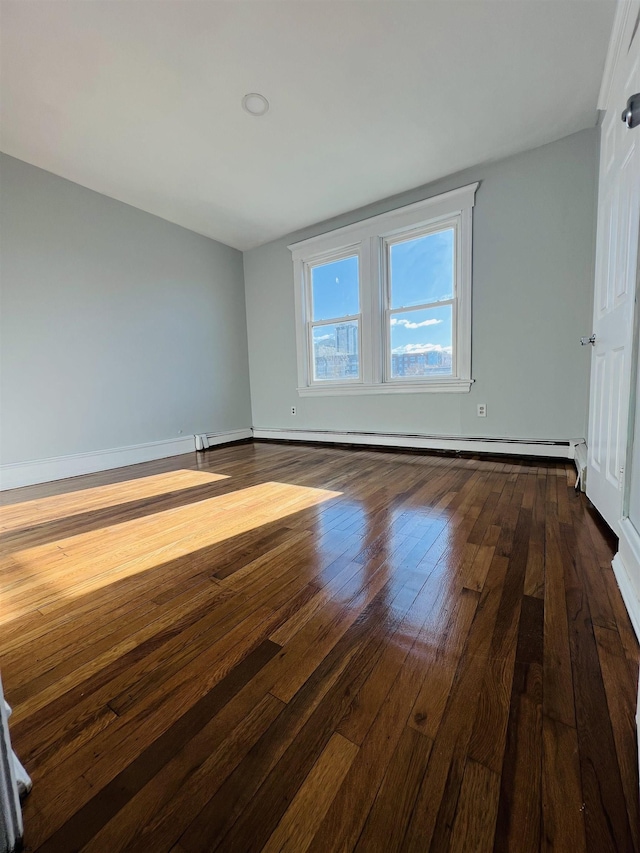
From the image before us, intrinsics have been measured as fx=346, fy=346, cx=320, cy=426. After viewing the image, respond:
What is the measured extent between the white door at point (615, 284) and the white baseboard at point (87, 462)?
380 centimetres

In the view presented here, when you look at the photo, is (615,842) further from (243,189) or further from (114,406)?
(243,189)

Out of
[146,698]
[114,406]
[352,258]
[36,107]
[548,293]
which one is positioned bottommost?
[146,698]

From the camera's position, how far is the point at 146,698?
0.81 meters

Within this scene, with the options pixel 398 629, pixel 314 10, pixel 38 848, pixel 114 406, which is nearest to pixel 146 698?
pixel 38 848

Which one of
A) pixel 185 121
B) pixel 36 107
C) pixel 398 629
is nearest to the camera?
pixel 398 629

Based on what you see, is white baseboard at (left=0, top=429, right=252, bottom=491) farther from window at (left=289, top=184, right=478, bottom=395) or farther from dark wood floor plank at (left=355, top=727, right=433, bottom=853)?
dark wood floor plank at (left=355, top=727, right=433, bottom=853)

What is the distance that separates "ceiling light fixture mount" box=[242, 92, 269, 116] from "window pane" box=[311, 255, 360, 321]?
Answer: 171 cm

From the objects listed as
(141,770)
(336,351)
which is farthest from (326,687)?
(336,351)

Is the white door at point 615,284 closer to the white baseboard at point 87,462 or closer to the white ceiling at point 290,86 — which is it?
the white ceiling at point 290,86

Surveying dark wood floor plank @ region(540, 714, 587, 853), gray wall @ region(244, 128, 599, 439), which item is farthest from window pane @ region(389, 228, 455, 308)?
dark wood floor plank @ region(540, 714, 587, 853)

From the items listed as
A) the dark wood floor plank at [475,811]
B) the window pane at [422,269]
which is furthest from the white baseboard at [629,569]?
the window pane at [422,269]

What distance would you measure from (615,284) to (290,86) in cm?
224

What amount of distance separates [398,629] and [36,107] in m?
3.66

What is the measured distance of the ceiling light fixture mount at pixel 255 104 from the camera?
2.26 metres
